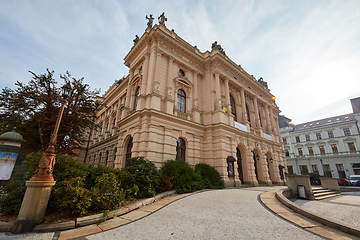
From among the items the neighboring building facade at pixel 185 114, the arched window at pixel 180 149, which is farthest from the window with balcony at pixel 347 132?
the arched window at pixel 180 149

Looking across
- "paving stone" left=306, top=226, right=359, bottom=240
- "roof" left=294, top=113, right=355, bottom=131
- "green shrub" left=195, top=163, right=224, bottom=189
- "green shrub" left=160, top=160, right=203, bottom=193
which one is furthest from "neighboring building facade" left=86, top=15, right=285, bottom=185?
"roof" left=294, top=113, right=355, bottom=131

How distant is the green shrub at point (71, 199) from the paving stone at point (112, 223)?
0.78 m

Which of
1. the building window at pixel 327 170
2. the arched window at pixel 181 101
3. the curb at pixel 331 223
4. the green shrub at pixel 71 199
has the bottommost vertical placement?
the curb at pixel 331 223

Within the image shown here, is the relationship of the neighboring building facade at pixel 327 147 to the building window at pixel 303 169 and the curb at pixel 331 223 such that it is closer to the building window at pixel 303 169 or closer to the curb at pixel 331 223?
the building window at pixel 303 169

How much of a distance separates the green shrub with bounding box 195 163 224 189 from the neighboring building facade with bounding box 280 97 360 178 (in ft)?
118

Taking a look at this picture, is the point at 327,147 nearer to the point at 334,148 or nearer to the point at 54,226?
the point at 334,148

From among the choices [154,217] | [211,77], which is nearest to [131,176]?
[154,217]

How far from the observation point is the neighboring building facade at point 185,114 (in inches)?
511

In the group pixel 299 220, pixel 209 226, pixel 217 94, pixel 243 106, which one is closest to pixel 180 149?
pixel 217 94

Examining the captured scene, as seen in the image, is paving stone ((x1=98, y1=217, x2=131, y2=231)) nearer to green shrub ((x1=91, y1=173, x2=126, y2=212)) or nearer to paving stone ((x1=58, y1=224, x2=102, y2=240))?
paving stone ((x1=58, y1=224, x2=102, y2=240))

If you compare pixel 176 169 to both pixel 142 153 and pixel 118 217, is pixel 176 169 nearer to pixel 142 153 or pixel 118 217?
pixel 142 153

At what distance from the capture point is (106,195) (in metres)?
5.54

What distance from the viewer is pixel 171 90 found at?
1480 centimetres

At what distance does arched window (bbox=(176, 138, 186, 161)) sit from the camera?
1373cm
